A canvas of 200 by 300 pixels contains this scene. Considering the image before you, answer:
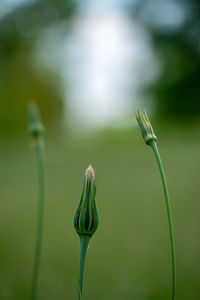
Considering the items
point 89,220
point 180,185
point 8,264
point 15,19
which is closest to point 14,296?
point 8,264

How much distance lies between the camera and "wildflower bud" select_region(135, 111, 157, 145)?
Answer: 66cm

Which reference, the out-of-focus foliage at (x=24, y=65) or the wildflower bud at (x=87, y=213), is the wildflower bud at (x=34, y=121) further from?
the out-of-focus foliage at (x=24, y=65)

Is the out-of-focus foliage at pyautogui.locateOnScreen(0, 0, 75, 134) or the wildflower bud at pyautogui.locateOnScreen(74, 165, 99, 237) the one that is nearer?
the wildflower bud at pyautogui.locateOnScreen(74, 165, 99, 237)

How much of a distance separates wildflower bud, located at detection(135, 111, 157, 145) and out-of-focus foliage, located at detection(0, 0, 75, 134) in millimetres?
16584

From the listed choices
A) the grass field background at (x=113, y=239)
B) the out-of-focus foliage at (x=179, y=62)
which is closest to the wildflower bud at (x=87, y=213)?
the grass field background at (x=113, y=239)

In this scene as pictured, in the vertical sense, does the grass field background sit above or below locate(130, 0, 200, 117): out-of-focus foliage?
below

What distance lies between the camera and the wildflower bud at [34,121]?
1.08m

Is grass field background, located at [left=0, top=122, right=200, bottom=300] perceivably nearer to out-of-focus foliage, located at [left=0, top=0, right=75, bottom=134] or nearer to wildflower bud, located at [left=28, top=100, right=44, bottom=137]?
wildflower bud, located at [left=28, top=100, right=44, bottom=137]

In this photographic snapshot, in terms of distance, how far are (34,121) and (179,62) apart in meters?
19.3

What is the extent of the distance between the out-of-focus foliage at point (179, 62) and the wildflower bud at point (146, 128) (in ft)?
58.6

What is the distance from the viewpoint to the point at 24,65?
1889 centimetres

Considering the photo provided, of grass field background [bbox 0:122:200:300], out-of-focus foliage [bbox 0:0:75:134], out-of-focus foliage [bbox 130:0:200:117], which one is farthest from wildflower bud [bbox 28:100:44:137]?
out-of-focus foliage [bbox 130:0:200:117]

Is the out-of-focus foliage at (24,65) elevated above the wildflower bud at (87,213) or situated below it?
above

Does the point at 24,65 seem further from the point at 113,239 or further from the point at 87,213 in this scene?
the point at 87,213
